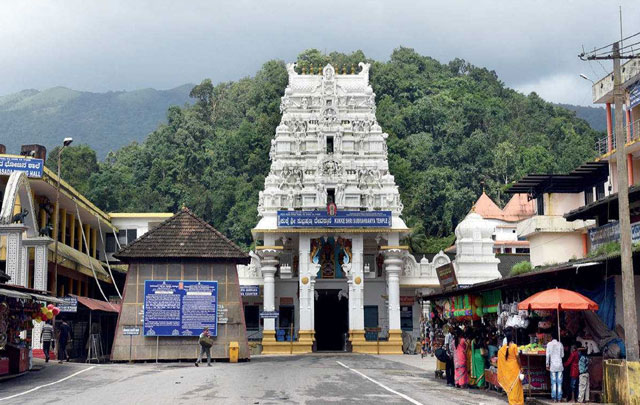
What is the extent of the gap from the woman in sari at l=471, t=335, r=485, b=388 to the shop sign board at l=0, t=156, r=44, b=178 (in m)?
24.1

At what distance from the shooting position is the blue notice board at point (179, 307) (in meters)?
40.5

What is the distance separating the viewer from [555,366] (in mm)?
21281

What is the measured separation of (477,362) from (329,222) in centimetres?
2571

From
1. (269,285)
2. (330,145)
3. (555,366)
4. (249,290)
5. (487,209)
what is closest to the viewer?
(555,366)

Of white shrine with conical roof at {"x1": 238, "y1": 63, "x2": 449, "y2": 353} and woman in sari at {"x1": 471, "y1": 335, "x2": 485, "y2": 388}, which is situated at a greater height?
white shrine with conical roof at {"x1": 238, "y1": 63, "x2": 449, "y2": 353}

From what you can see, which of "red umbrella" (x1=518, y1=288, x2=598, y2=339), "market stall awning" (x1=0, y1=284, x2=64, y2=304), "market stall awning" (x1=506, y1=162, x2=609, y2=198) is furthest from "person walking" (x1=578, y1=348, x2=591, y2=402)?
"market stall awning" (x1=506, y1=162, x2=609, y2=198)

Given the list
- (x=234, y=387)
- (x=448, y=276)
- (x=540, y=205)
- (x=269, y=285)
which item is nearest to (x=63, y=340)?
(x=234, y=387)

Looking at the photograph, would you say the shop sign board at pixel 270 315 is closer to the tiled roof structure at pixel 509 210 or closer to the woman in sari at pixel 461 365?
the woman in sari at pixel 461 365

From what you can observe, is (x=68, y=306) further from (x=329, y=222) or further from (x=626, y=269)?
(x=626, y=269)

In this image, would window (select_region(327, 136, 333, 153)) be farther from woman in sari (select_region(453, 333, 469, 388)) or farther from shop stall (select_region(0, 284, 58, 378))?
woman in sari (select_region(453, 333, 469, 388))

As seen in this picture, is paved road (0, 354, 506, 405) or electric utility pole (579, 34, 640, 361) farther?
paved road (0, 354, 506, 405)

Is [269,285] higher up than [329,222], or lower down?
lower down

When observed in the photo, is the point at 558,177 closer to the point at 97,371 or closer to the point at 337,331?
the point at 337,331

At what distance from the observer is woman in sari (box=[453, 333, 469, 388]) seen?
87.7 ft
